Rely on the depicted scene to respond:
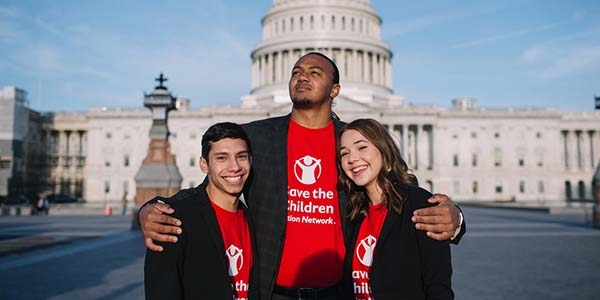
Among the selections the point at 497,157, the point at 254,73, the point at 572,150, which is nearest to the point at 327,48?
the point at 254,73

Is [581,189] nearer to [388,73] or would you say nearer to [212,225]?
[388,73]

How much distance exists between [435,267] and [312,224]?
1.00 m

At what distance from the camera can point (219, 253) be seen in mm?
3064

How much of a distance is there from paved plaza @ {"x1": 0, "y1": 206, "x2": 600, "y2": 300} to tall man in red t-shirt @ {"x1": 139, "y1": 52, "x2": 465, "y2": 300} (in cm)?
574

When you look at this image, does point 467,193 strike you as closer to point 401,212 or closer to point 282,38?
point 282,38

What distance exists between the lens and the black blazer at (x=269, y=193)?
11.2 ft

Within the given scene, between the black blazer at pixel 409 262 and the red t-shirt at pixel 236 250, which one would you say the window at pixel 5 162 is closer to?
the red t-shirt at pixel 236 250

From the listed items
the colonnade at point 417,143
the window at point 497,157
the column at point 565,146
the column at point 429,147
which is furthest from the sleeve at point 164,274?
the column at point 565,146

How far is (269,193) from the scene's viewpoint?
369cm

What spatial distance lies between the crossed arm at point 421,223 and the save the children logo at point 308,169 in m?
1.01

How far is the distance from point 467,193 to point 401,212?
74261 mm

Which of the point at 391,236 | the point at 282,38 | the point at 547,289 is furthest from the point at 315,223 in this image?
the point at 282,38

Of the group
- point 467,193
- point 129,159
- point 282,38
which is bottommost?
point 467,193

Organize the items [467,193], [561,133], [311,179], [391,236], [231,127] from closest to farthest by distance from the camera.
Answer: [391,236] → [231,127] → [311,179] → [467,193] → [561,133]
